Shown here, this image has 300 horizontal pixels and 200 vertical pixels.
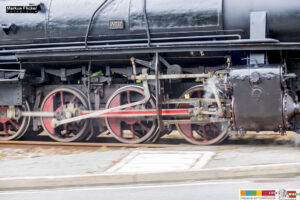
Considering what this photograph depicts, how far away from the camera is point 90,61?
9.70 meters

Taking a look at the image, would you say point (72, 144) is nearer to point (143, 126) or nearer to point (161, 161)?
point (143, 126)

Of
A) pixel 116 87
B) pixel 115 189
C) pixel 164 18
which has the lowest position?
pixel 115 189

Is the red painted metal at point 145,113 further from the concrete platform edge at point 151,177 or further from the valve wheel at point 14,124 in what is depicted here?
the concrete platform edge at point 151,177

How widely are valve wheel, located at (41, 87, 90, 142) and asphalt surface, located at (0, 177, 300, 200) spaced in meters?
4.21

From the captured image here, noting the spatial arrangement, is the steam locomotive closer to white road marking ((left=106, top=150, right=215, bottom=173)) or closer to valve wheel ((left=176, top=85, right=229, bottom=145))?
valve wheel ((left=176, top=85, right=229, bottom=145))

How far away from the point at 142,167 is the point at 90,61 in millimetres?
3717

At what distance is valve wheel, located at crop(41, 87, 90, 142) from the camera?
33.1 feet

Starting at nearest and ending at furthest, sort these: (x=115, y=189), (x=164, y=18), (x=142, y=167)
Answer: (x=115, y=189)
(x=142, y=167)
(x=164, y=18)

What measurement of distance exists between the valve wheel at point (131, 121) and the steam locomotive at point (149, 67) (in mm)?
20

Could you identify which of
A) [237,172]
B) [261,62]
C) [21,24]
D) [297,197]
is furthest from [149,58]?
[297,197]

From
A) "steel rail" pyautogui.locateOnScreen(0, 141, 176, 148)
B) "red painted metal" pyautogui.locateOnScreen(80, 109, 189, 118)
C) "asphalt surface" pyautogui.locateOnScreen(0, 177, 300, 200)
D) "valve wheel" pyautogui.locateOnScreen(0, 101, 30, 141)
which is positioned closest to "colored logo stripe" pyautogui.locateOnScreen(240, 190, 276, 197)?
"asphalt surface" pyautogui.locateOnScreen(0, 177, 300, 200)

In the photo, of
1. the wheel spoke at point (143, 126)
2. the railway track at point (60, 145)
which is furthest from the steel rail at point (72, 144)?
the wheel spoke at point (143, 126)

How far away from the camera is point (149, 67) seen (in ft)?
30.3

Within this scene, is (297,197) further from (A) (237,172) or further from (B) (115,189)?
(B) (115,189)
